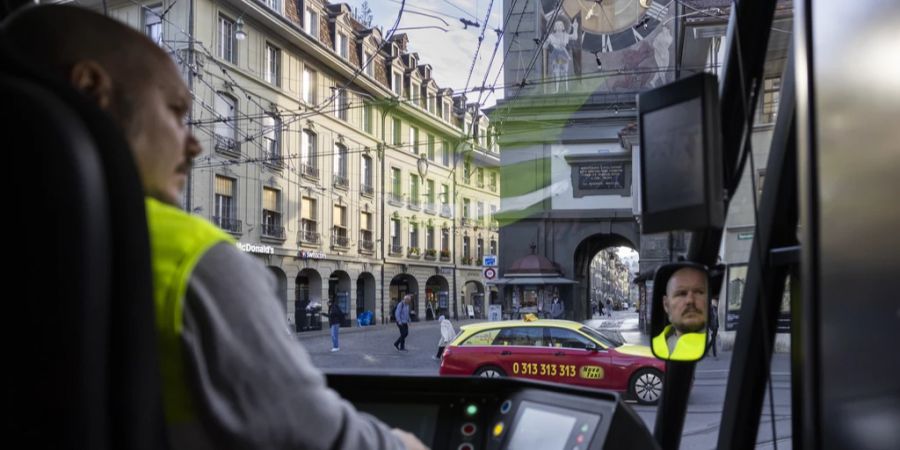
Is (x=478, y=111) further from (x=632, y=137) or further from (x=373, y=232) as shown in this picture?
(x=373, y=232)

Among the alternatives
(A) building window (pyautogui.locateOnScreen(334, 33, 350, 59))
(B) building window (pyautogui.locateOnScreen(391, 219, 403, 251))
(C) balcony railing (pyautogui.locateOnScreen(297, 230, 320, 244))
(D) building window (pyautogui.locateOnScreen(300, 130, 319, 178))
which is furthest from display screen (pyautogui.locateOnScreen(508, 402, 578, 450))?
(C) balcony railing (pyautogui.locateOnScreen(297, 230, 320, 244))

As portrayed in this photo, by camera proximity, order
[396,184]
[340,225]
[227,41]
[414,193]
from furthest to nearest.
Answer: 1. [340,225]
2. [396,184]
3. [414,193]
4. [227,41]

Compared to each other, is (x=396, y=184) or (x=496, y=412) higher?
(x=396, y=184)

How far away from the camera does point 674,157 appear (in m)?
1.25

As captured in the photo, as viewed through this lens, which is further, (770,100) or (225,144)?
(225,144)

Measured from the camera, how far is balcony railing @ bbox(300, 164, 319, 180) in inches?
261

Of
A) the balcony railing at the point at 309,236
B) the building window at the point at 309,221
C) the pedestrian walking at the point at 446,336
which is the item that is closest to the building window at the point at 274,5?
the balcony railing at the point at 309,236

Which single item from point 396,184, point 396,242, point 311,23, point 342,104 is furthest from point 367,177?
point 311,23

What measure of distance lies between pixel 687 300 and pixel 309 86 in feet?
15.4

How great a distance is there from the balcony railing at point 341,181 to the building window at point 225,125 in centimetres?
288

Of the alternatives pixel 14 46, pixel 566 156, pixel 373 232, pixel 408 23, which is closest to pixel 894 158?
pixel 14 46

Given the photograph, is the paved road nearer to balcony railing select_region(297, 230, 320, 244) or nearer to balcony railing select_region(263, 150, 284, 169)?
balcony railing select_region(297, 230, 320, 244)

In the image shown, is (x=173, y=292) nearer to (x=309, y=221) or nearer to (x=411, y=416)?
(x=411, y=416)

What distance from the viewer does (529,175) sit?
4.44m
